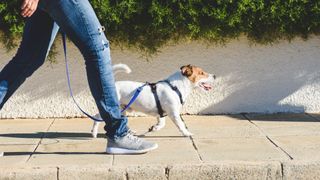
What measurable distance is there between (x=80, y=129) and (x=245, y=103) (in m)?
2.20

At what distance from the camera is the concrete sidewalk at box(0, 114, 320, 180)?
449 centimetres

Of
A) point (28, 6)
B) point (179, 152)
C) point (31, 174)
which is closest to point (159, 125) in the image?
point (179, 152)

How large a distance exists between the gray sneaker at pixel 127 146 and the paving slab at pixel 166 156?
4 centimetres

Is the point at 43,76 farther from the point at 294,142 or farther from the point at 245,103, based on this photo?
the point at 294,142

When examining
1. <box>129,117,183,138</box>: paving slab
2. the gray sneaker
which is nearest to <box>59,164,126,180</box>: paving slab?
the gray sneaker

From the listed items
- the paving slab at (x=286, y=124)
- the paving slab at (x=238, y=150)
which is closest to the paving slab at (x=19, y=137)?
Result: the paving slab at (x=238, y=150)

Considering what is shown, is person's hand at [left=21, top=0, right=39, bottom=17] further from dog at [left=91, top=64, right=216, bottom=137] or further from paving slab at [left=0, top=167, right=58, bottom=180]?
dog at [left=91, top=64, right=216, bottom=137]

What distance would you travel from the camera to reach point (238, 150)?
510 cm

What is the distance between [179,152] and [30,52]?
1.56 meters

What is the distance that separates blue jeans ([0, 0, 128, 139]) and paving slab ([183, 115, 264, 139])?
1438mm

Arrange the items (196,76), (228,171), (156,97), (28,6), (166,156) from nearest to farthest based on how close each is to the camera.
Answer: (28,6)
(228,171)
(166,156)
(156,97)
(196,76)

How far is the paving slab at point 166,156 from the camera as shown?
464cm

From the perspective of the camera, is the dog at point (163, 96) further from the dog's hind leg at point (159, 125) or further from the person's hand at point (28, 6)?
the person's hand at point (28, 6)

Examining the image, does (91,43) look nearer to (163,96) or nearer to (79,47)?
(79,47)
